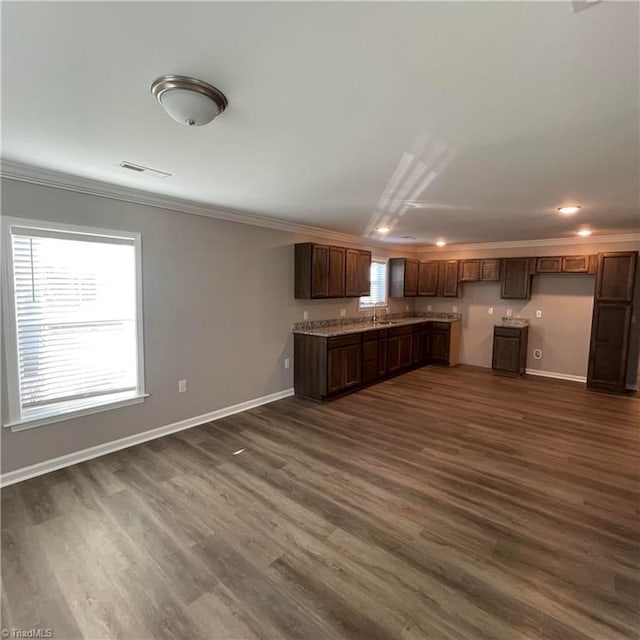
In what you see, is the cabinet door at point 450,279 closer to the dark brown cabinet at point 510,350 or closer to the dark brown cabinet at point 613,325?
the dark brown cabinet at point 510,350

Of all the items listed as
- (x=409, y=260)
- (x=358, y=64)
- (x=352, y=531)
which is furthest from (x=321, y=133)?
(x=409, y=260)

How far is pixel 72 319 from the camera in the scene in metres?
3.13

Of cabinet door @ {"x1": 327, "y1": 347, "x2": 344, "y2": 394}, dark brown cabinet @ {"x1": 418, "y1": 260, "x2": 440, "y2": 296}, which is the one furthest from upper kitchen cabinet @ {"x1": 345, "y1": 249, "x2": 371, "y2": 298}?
dark brown cabinet @ {"x1": 418, "y1": 260, "x2": 440, "y2": 296}

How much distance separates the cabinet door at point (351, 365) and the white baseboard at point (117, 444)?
3.81 ft

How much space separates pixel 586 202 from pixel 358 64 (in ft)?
10.9

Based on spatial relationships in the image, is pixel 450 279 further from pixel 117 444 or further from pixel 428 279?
pixel 117 444

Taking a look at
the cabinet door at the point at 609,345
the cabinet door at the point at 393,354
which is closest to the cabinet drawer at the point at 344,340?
the cabinet door at the point at 393,354

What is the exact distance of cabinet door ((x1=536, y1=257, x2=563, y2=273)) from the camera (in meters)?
5.93

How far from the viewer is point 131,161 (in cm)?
257

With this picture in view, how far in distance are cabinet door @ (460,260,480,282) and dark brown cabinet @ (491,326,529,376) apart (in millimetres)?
1103

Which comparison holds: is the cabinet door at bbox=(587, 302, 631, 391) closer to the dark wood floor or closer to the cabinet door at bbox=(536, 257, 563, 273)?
the cabinet door at bbox=(536, 257, 563, 273)

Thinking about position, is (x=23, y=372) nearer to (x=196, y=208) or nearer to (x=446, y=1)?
(x=196, y=208)

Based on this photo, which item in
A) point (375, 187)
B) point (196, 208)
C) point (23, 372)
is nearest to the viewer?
point (23, 372)

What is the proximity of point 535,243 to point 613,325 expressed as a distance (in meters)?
1.84
